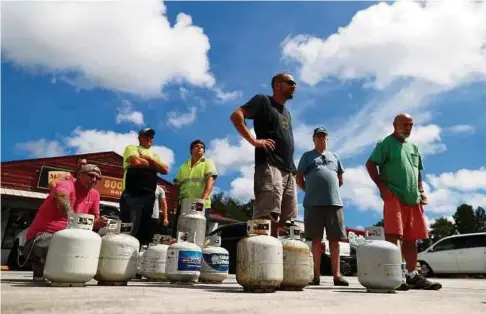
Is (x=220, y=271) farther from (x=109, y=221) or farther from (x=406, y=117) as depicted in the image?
(x=406, y=117)

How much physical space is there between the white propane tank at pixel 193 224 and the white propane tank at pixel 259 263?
1.64m

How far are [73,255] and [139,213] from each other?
2.08 m

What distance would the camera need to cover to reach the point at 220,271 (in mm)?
4434

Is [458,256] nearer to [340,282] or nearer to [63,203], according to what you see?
[340,282]

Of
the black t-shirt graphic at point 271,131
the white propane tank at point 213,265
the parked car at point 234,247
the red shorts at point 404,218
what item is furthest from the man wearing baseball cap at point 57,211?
the parked car at point 234,247

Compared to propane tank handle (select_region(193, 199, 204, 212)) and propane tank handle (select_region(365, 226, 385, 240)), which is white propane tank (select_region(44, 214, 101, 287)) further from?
propane tank handle (select_region(365, 226, 385, 240))

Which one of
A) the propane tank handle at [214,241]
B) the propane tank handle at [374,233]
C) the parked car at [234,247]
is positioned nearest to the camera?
the propane tank handle at [374,233]

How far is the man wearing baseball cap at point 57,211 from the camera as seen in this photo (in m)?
3.46

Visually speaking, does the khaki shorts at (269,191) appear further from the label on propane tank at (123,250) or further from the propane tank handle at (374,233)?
the label on propane tank at (123,250)

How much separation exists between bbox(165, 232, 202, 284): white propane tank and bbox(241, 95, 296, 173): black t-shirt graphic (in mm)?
1122

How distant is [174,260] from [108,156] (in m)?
17.3

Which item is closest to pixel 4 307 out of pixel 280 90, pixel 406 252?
pixel 280 90

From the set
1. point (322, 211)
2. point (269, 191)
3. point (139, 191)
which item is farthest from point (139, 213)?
point (322, 211)

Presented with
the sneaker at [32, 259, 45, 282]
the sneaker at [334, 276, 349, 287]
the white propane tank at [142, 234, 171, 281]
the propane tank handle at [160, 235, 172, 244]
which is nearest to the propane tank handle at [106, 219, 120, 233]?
the sneaker at [32, 259, 45, 282]
